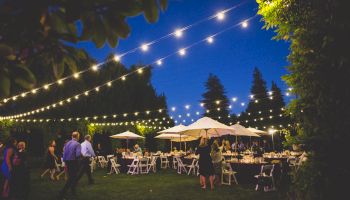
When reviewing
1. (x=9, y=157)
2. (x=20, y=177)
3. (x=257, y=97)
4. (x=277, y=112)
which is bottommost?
(x=20, y=177)

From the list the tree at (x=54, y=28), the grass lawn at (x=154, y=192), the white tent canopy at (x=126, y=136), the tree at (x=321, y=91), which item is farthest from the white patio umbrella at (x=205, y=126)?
the tree at (x=54, y=28)

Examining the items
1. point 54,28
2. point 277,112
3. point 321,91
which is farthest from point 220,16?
point 277,112

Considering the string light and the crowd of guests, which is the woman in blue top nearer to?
the crowd of guests

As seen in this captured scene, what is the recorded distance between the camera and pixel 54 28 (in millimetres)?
1121

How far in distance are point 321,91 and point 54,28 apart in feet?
10.1

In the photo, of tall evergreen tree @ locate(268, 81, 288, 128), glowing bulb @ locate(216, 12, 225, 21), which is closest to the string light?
glowing bulb @ locate(216, 12, 225, 21)

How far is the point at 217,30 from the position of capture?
9.09 meters

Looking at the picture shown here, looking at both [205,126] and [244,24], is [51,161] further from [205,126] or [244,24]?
[244,24]

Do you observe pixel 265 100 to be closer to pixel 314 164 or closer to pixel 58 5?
pixel 314 164

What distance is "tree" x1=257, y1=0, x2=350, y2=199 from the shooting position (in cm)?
308

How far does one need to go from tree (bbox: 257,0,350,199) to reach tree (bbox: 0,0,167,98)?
8.71ft

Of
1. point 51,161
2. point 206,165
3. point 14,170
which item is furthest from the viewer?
point 51,161

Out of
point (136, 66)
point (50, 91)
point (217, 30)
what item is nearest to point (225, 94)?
point (136, 66)

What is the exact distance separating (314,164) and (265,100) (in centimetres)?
3990
